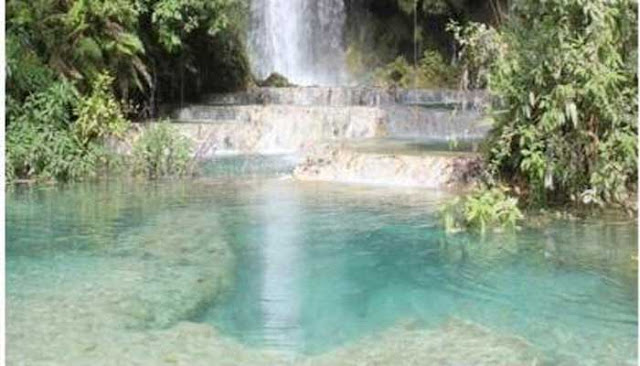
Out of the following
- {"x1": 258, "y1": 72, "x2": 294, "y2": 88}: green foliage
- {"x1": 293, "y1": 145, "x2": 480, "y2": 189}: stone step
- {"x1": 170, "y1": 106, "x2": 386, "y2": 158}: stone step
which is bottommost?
{"x1": 293, "y1": 145, "x2": 480, "y2": 189}: stone step

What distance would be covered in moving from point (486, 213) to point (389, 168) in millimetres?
3902

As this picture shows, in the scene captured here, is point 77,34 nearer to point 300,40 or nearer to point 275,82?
point 275,82

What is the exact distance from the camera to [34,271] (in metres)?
6.79

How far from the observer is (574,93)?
8320mm

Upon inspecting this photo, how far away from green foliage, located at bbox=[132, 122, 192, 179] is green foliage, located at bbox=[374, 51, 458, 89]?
11901mm

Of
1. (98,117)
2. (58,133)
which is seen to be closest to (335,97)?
(98,117)

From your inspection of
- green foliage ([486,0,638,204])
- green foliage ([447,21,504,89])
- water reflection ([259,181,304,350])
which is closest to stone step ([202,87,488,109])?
water reflection ([259,181,304,350])

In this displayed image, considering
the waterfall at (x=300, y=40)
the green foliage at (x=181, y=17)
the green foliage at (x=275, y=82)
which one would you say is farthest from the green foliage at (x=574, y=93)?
the waterfall at (x=300, y=40)

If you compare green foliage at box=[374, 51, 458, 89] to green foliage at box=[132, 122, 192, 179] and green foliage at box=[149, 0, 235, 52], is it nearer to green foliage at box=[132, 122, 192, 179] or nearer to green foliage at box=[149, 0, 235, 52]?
green foliage at box=[149, 0, 235, 52]

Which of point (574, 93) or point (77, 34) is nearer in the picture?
point (574, 93)

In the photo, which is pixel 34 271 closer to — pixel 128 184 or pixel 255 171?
pixel 128 184

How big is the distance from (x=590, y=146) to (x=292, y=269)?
3415mm

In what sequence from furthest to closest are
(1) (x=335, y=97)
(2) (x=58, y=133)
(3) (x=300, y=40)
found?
(3) (x=300, y=40) < (1) (x=335, y=97) < (2) (x=58, y=133)

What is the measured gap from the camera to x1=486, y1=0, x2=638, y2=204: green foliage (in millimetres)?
8242
